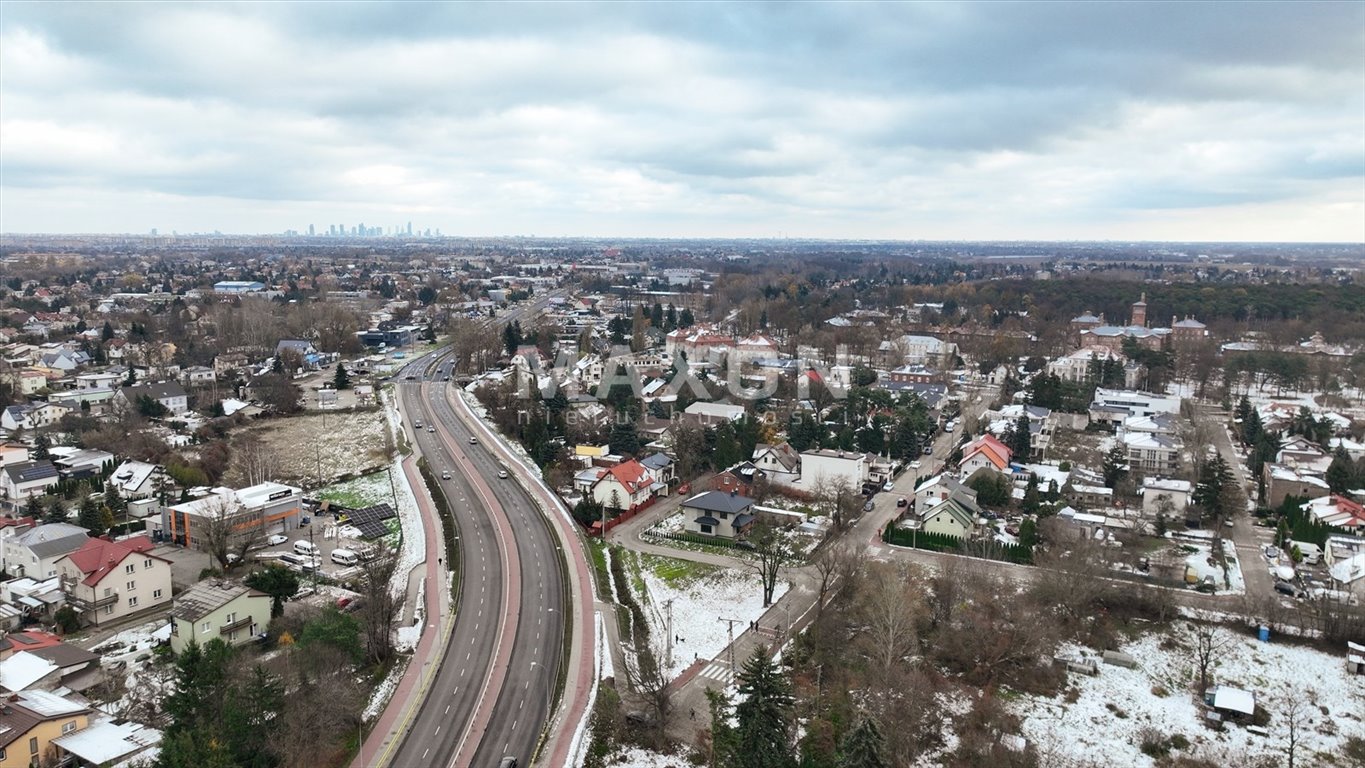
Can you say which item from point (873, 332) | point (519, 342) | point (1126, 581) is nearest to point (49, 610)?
point (1126, 581)

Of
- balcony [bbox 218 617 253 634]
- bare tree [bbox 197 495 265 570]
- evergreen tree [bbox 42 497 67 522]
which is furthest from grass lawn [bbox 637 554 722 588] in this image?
evergreen tree [bbox 42 497 67 522]

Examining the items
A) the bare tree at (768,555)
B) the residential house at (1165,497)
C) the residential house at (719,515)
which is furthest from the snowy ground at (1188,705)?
the residential house at (719,515)

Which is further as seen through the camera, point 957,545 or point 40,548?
point 957,545

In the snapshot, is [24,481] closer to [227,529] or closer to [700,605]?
[227,529]

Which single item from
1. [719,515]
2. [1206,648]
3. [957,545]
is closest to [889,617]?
[1206,648]

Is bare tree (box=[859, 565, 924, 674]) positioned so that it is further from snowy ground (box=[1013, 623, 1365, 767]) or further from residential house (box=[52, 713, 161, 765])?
residential house (box=[52, 713, 161, 765])

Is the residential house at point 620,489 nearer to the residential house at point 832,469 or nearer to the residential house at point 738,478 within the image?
the residential house at point 738,478

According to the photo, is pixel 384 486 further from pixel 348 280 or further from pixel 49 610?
pixel 348 280
